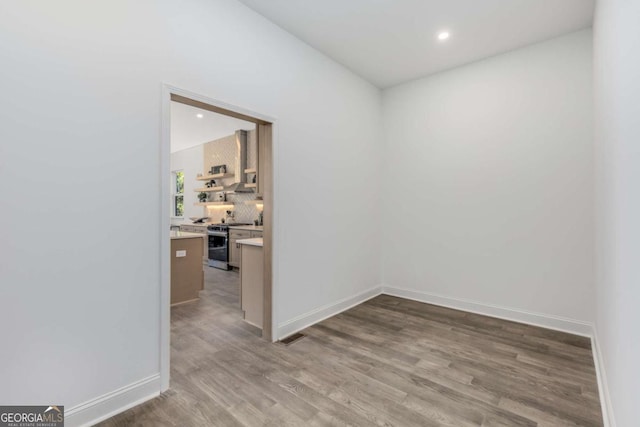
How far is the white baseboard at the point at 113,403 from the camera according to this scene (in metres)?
1.77

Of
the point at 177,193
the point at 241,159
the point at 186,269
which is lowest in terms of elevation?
the point at 186,269

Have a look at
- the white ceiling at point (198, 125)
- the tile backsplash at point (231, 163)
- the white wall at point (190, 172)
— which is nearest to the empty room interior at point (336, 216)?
the white ceiling at point (198, 125)

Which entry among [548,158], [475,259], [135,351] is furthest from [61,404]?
[548,158]

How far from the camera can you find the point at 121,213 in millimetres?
1949

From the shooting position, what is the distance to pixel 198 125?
6.52 meters

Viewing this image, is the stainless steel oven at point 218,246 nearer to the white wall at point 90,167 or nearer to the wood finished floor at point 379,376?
the wood finished floor at point 379,376

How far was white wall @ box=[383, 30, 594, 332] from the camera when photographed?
3.15 m

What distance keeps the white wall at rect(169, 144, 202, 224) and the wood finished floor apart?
5.94 metres

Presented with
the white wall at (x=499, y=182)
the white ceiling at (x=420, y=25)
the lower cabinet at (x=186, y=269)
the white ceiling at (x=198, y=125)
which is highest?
the white ceiling at (x=198, y=125)

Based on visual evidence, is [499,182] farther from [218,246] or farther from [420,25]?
[218,246]

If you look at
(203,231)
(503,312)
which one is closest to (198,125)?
(203,231)

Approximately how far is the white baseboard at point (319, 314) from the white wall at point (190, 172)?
20.1ft

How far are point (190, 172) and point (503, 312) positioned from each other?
8.52 meters

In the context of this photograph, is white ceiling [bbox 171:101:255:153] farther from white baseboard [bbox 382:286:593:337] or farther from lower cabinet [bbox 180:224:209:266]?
white baseboard [bbox 382:286:593:337]
